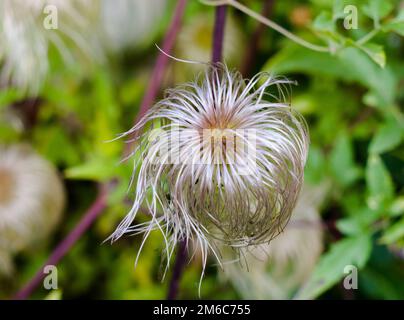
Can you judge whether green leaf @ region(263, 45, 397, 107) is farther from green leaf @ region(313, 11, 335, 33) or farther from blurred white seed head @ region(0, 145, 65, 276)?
blurred white seed head @ region(0, 145, 65, 276)

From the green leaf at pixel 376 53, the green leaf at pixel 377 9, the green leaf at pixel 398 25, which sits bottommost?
the green leaf at pixel 376 53

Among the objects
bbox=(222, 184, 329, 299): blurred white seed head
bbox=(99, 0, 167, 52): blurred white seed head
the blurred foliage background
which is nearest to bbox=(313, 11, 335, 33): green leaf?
the blurred foliage background

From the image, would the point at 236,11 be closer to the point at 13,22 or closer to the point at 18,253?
the point at 13,22

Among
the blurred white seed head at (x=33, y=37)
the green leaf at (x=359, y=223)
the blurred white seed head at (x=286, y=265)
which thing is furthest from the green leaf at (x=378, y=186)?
the blurred white seed head at (x=33, y=37)

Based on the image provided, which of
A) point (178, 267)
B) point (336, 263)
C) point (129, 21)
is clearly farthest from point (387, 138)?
point (129, 21)

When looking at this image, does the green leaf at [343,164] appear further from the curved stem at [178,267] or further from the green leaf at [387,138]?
the curved stem at [178,267]

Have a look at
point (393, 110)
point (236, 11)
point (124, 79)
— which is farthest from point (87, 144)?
point (393, 110)

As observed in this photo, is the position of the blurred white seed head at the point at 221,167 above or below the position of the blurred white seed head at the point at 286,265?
above
